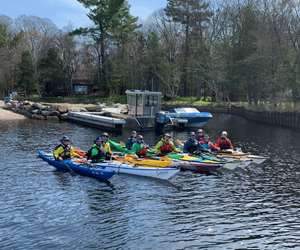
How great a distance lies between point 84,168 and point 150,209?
7.31 m

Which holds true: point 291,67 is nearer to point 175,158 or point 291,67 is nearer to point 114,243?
point 175,158

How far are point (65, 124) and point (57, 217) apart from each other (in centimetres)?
4175

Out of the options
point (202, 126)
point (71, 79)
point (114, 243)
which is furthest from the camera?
point (71, 79)

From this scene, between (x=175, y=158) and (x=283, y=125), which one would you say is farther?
(x=283, y=125)

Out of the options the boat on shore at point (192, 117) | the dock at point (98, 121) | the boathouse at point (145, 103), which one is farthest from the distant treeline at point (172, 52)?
the dock at point (98, 121)

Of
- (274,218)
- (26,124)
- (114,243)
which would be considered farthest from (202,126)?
(114,243)

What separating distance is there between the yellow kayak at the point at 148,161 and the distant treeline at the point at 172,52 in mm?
38072

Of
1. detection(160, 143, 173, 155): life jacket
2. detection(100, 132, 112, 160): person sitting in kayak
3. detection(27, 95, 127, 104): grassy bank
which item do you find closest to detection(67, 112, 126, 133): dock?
detection(160, 143, 173, 155): life jacket

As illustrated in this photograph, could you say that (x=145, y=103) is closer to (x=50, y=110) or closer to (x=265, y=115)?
(x=265, y=115)

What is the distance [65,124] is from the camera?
202 ft

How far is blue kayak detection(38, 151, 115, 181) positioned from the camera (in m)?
27.1

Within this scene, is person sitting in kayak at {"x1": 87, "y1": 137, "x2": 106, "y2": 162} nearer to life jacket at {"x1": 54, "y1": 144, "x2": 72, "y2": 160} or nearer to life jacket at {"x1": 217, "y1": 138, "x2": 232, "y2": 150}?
life jacket at {"x1": 54, "y1": 144, "x2": 72, "y2": 160}

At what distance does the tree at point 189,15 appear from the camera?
91.8 m

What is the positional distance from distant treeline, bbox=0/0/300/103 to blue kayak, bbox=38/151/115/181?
41035 mm
